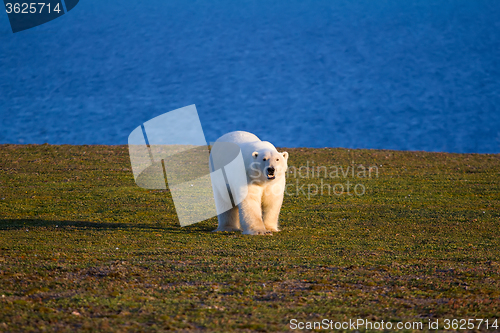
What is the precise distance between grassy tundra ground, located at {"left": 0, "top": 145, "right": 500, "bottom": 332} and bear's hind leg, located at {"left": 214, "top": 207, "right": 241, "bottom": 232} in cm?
41

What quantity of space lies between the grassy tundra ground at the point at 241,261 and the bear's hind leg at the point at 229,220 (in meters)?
0.41

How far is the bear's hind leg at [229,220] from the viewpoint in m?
10.5

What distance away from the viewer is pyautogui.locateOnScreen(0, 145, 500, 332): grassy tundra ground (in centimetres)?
488

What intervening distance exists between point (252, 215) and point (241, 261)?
259cm

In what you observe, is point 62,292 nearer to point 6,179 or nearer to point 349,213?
point 349,213

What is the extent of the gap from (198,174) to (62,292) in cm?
1474

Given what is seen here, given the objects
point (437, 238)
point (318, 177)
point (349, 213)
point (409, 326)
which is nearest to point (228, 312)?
point (409, 326)

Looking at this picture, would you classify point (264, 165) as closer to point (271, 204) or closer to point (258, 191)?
point (258, 191)

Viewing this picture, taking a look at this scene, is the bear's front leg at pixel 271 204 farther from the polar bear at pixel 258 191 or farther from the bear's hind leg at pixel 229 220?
the bear's hind leg at pixel 229 220

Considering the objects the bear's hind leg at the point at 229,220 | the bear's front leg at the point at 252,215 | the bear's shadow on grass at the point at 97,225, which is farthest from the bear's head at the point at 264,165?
the bear's shadow on grass at the point at 97,225

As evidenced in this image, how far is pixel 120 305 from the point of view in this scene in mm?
5000

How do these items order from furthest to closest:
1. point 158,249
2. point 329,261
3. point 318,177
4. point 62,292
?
point 318,177 < point 158,249 < point 329,261 < point 62,292

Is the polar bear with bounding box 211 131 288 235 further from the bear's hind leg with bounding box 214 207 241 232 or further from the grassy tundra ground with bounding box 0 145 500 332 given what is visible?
the grassy tundra ground with bounding box 0 145 500 332

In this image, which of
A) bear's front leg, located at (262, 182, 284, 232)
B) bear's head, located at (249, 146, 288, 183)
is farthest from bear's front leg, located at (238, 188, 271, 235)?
bear's head, located at (249, 146, 288, 183)
